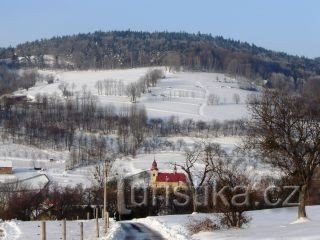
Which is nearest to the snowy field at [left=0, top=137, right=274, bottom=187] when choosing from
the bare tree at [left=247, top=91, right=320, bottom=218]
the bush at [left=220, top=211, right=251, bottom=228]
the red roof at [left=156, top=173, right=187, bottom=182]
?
the red roof at [left=156, top=173, right=187, bottom=182]

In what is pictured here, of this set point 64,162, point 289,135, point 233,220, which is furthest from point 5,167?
point 289,135

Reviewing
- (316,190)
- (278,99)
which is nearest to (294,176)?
(278,99)

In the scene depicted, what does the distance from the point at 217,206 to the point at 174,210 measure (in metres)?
39.4

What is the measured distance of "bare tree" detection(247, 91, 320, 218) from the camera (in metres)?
26.0

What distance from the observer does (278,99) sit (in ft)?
86.3

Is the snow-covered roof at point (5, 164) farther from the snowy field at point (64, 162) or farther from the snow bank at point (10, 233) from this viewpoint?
the snow bank at point (10, 233)

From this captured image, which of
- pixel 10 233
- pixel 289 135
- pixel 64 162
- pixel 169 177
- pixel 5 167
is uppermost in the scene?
pixel 289 135

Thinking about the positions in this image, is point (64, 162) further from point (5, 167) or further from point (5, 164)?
point (5, 167)

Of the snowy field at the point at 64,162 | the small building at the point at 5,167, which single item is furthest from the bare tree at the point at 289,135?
the small building at the point at 5,167

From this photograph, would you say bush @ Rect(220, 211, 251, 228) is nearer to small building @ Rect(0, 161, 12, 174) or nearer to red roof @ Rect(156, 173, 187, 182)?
red roof @ Rect(156, 173, 187, 182)

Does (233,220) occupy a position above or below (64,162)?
above

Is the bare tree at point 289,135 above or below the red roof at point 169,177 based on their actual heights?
above

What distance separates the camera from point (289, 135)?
85.5ft

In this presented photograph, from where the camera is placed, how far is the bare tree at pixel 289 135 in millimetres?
25984
